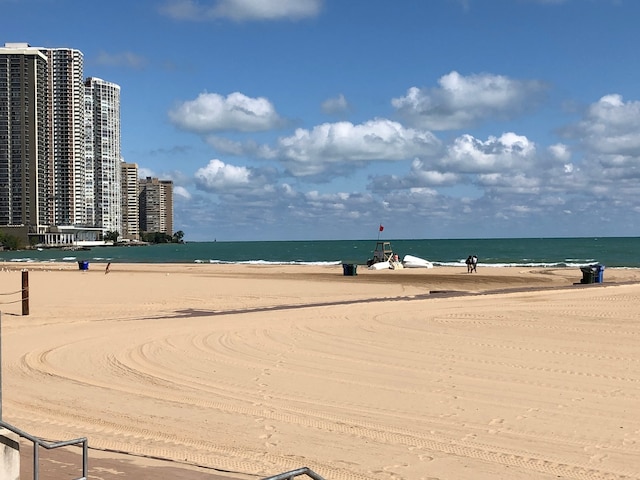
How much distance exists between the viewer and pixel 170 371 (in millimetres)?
10469

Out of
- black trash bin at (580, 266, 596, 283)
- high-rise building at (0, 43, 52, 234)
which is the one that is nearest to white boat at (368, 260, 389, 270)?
black trash bin at (580, 266, 596, 283)

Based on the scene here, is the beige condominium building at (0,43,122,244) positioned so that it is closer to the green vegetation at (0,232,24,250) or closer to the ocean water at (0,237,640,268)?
the green vegetation at (0,232,24,250)

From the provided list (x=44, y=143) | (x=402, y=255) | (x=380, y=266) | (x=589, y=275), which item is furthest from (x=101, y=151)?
(x=589, y=275)

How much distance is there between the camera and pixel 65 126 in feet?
490

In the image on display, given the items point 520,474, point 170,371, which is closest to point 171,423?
point 170,371

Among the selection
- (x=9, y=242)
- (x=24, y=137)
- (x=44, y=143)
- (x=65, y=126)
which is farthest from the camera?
(x=65, y=126)

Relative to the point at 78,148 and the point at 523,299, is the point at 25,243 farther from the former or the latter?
the point at 523,299

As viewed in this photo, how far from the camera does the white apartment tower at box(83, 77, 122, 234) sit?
548 ft

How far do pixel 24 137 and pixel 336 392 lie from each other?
5975 inches

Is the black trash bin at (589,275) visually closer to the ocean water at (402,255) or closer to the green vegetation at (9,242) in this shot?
the ocean water at (402,255)

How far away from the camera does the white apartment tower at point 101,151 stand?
548ft

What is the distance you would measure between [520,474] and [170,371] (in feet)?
20.5

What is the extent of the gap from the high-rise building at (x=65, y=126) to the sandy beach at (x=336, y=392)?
14214 centimetres

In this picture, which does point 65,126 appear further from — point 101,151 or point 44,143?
point 101,151
